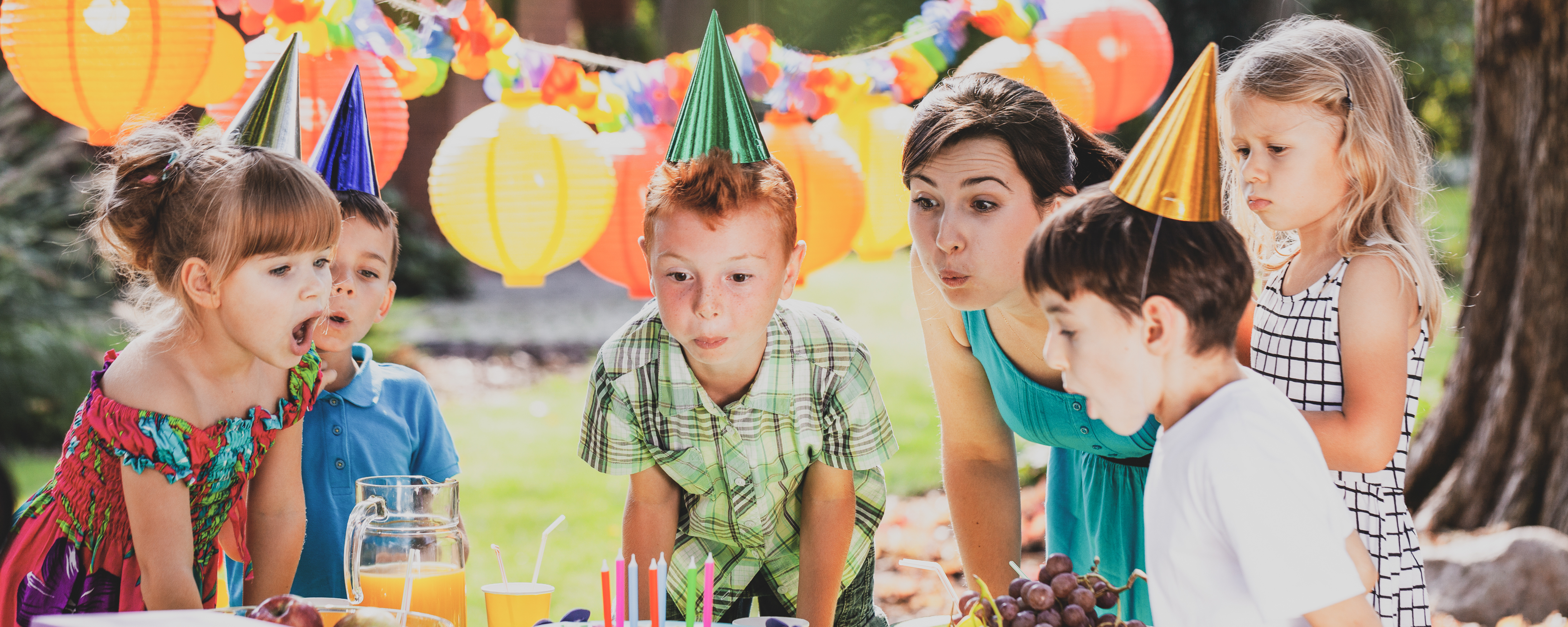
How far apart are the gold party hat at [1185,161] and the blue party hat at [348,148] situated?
156 centimetres

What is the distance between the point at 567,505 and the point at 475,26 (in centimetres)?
445

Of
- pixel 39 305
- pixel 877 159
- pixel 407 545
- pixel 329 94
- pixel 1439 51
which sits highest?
pixel 1439 51

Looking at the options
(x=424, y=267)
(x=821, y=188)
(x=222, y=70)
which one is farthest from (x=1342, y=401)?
(x=424, y=267)

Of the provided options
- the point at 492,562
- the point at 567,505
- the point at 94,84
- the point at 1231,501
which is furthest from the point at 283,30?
the point at 567,505

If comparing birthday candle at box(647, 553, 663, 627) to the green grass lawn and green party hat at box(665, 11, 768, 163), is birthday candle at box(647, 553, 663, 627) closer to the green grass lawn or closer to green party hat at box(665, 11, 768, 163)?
green party hat at box(665, 11, 768, 163)

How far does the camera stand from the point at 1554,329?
175 inches

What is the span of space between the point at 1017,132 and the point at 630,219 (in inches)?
43.8

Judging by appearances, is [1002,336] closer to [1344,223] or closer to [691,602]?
[1344,223]

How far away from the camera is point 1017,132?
6.63 ft

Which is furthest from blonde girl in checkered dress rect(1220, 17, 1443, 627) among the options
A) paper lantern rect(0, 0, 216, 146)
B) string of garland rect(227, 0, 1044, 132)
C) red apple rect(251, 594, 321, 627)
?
paper lantern rect(0, 0, 216, 146)

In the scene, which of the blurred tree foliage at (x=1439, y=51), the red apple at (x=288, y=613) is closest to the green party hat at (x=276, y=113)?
the red apple at (x=288, y=613)

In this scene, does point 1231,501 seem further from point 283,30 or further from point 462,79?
point 462,79

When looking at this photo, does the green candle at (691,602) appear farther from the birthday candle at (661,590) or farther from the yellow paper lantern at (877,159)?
the yellow paper lantern at (877,159)

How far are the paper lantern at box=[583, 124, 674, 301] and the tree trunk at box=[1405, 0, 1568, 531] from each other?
3329mm
